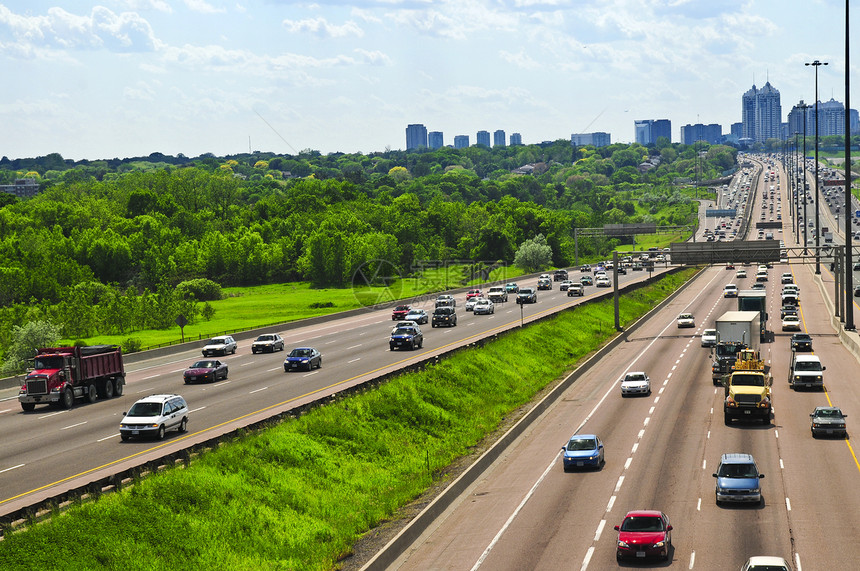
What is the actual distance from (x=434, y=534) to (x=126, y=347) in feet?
173

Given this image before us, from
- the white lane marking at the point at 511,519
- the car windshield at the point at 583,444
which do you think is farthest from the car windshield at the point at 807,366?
the car windshield at the point at 583,444

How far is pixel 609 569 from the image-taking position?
23016 mm

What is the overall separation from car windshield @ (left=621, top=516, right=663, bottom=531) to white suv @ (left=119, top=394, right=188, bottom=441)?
18.8 meters

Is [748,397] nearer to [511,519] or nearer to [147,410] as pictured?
[511,519]

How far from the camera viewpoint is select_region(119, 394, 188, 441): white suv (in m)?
35.3

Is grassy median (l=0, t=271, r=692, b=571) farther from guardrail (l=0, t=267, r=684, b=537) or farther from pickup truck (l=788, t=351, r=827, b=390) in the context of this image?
pickup truck (l=788, t=351, r=827, b=390)

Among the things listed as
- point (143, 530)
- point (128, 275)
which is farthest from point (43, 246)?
point (143, 530)

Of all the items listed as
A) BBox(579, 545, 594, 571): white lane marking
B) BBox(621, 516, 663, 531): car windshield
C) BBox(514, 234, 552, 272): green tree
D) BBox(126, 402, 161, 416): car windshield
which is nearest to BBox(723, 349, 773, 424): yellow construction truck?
BBox(579, 545, 594, 571): white lane marking

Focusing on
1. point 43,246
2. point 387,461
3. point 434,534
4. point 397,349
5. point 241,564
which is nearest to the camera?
point 241,564

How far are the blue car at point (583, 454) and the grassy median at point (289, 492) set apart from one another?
15.8ft

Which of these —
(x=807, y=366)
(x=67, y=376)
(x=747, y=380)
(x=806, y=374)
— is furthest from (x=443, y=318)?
(x=67, y=376)

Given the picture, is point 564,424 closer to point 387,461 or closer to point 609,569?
point 387,461

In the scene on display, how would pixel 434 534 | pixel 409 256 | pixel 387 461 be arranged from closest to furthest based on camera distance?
pixel 434 534 → pixel 387 461 → pixel 409 256

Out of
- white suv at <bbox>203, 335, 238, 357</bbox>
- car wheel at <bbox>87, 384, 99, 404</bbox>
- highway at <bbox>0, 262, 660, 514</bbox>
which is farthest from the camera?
white suv at <bbox>203, 335, 238, 357</bbox>
